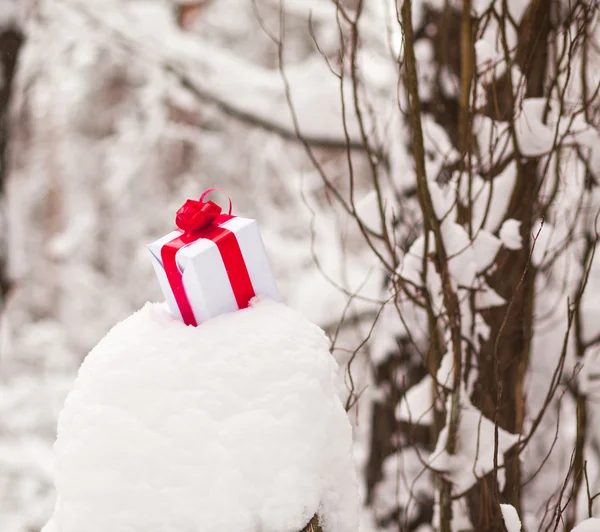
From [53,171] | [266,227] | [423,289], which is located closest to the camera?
[423,289]

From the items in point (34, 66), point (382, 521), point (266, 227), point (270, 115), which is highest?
point (34, 66)

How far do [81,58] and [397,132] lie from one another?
2696mm

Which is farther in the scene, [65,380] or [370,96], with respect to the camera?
[65,380]

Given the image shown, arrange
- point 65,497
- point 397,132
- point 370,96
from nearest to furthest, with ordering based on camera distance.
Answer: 1. point 65,497
2. point 397,132
3. point 370,96

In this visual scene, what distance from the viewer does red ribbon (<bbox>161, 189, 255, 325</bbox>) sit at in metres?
1.03

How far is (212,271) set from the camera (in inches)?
39.8

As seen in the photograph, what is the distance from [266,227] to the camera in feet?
14.9

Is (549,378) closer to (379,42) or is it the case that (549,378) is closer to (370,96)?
(370,96)

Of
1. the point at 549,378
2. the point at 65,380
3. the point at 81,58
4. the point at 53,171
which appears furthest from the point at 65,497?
the point at 53,171

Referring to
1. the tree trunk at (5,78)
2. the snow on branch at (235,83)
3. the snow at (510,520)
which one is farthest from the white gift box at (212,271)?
the tree trunk at (5,78)

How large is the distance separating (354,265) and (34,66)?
2.73m

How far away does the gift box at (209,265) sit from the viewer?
1003 millimetres

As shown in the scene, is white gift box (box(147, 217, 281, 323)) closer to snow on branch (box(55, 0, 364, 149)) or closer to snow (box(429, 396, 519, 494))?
snow (box(429, 396, 519, 494))

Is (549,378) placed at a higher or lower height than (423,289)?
lower
